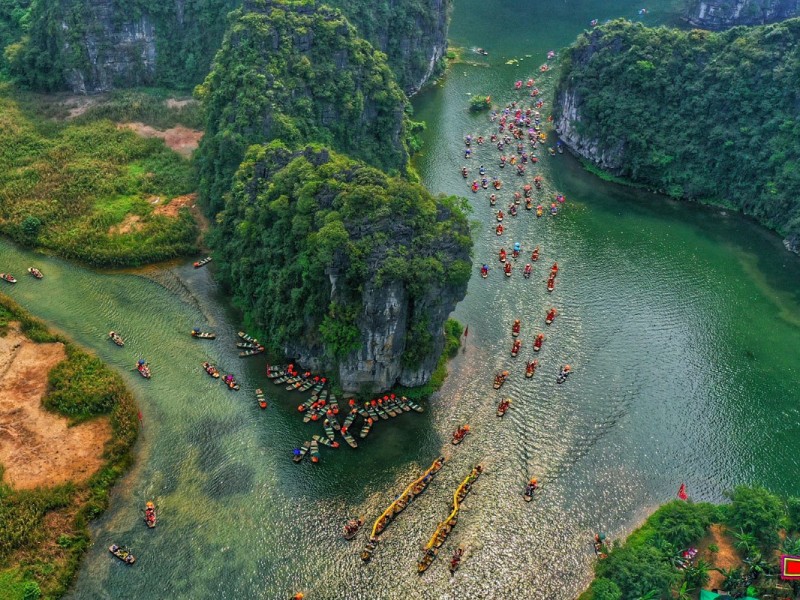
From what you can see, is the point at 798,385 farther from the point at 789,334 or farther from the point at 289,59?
the point at 289,59

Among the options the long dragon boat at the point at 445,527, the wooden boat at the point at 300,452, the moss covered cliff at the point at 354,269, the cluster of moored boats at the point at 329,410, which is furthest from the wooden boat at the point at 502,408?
the wooden boat at the point at 300,452

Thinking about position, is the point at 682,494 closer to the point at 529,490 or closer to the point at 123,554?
the point at 529,490

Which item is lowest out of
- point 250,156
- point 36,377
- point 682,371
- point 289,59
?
point 36,377

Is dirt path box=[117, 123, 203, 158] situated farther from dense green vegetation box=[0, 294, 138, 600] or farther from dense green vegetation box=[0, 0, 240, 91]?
dense green vegetation box=[0, 294, 138, 600]

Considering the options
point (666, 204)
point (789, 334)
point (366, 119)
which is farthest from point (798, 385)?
point (366, 119)

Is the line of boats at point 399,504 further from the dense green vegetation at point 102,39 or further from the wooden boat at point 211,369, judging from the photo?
the dense green vegetation at point 102,39

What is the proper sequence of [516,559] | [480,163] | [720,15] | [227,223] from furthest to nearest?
[720,15]
[480,163]
[227,223]
[516,559]

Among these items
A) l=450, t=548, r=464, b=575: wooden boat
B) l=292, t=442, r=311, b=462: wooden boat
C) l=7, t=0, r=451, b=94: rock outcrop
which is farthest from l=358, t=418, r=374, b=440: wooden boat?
l=7, t=0, r=451, b=94: rock outcrop
